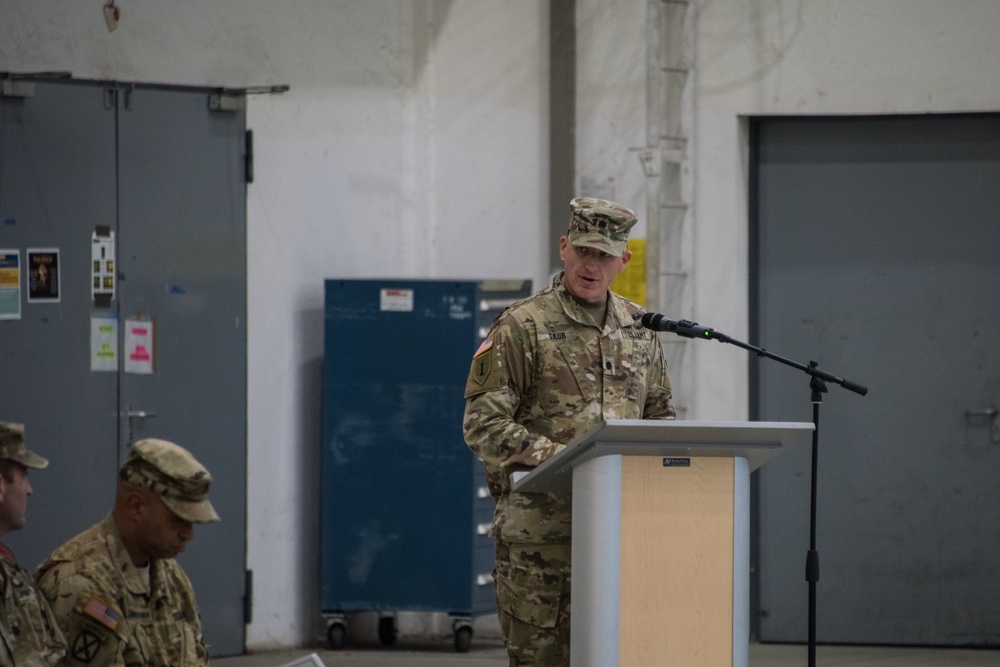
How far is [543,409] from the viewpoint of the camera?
3.26 metres

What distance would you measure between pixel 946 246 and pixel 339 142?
104 inches

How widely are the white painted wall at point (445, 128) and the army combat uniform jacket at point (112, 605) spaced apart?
283 centimetres

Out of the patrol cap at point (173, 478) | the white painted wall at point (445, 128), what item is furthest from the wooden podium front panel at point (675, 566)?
the white painted wall at point (445, 128)

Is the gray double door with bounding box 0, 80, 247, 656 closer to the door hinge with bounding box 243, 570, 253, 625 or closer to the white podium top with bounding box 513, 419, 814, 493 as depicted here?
the door hinge with bounding box 243, 570, 253, 625

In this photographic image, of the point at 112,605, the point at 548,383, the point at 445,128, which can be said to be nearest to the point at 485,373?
the point at 548,383

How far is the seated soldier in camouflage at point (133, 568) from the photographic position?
2561 mm

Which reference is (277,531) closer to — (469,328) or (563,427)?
(469,328)

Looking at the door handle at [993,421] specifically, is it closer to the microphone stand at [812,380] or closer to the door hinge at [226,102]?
the microphone stand at [812,380]

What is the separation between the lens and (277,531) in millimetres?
5629

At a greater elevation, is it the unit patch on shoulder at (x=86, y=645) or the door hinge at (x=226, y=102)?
the door hinge at (x=226, y=102)

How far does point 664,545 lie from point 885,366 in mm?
3485

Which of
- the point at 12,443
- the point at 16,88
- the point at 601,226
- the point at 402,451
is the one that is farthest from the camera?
the point at 402,451

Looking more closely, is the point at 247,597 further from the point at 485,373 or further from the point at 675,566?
the point at 675,566

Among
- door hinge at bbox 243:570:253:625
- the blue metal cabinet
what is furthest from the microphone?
door hinge at bbox 243:570:253:625
